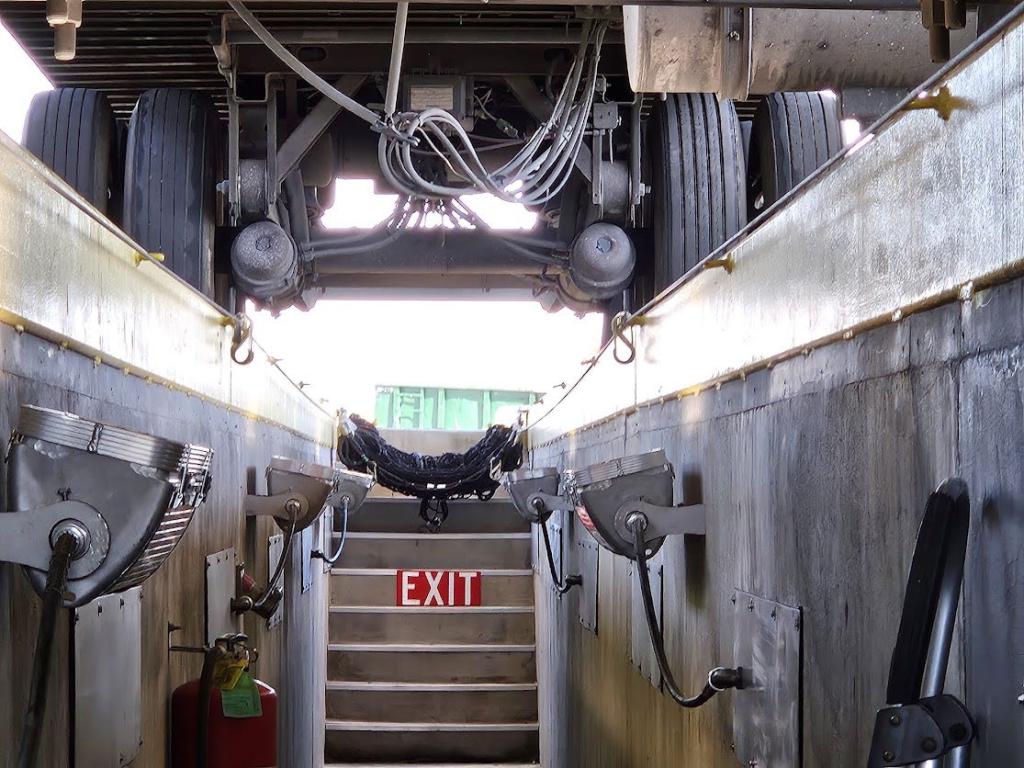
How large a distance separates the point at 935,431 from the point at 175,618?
8.03 feet

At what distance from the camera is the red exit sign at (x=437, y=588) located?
946 cm

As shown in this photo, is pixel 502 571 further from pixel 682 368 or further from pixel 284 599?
pixel 682 368

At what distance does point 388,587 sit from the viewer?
9.88 m

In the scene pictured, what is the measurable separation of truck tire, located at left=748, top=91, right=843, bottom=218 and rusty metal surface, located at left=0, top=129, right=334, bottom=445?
281 centimetres

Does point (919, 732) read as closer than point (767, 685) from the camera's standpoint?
Yes

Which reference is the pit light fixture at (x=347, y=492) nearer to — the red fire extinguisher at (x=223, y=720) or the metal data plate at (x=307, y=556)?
the metal data plate at (x=307, y=556)

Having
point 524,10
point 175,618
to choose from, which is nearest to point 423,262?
point 524,10

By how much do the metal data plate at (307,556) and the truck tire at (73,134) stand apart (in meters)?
2.07

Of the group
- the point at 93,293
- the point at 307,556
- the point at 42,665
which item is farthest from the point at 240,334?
the point at 307,556


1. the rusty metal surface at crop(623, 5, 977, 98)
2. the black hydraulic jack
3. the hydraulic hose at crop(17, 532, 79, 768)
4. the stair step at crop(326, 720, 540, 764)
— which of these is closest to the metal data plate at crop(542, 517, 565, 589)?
the stair step at crop(326, 720, 540, 764)

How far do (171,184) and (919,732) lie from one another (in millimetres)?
5246

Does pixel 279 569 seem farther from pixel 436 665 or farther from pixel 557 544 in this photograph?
pixel 436 665

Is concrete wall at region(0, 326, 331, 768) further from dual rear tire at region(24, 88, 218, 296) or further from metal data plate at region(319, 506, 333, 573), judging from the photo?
metal data plate at region(319, 506, 333, 573)

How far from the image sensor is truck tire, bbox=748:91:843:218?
591 centimetres
